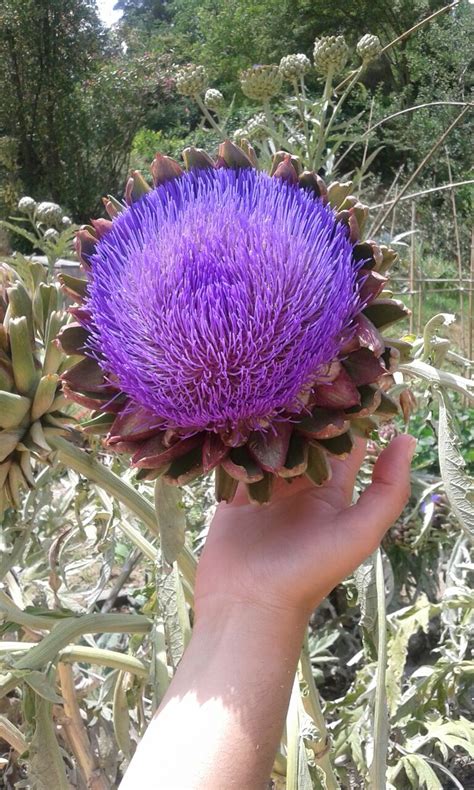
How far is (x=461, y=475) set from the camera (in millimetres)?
671

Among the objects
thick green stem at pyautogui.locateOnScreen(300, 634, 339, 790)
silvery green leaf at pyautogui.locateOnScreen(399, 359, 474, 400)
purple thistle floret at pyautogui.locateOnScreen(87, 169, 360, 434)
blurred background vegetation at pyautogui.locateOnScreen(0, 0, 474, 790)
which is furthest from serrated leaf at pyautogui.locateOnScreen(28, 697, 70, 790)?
silvery green leaf at pyautogui.locateOnScreen(399, 359, 474, 400)

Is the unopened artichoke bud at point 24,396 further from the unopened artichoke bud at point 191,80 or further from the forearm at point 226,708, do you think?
the unopened artichoke bud at point 191,80

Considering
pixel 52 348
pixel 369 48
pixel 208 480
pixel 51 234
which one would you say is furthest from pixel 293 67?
pixel 52 348

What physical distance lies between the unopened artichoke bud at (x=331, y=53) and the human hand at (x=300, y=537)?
30.9 inches

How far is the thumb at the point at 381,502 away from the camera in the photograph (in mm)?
523

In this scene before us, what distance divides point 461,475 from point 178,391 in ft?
0.95

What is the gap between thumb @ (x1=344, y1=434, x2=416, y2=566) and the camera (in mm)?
523

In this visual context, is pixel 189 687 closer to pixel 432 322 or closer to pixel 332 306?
pixel 332 306

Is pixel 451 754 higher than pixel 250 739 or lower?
lower

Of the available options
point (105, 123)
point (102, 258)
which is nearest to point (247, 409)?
point (102, 258)

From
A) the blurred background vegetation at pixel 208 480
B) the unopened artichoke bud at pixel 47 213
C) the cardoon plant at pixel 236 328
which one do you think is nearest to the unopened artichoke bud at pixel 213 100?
the blurred background vegetation at pixel 208 480

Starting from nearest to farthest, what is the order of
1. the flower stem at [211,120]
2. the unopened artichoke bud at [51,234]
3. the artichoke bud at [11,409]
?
the artichoke bud at [11,409], the flower stem at [211,120], the unopened artichoke bud at [51,234]

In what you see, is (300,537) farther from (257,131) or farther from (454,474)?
(257,131)

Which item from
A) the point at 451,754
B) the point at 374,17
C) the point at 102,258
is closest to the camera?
the point at 102,258
